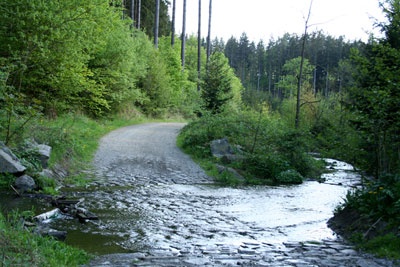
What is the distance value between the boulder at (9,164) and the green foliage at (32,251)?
3.97m

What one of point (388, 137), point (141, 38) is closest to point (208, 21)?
point (141, 38)

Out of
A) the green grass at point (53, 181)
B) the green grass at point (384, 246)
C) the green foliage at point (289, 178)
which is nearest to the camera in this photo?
the green grass at point (53, 181)

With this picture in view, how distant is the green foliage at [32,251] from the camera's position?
13.7 feet

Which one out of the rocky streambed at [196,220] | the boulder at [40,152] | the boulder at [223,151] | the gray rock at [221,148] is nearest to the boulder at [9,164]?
the boulder at [40,152]

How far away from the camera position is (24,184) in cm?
931

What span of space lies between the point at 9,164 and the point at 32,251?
5.40 m

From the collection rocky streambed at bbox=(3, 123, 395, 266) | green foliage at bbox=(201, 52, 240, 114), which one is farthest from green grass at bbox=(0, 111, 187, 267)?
green foliage at bbox=(201, 52, 240, 114)

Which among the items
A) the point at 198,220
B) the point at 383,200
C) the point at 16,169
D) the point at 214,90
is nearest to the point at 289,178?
the point at 198,220

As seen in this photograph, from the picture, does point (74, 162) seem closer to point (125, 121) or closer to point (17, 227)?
point (17, 227)

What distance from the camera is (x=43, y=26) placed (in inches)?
543

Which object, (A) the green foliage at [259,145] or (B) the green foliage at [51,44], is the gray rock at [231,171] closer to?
(A) the green foliage at [259,145]

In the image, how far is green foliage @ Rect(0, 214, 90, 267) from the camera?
4.16 metres

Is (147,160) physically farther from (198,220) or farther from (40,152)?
(198,220)

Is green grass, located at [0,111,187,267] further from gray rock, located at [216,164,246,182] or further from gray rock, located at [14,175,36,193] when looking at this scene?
gray rock, located at [216,164,246,182]
